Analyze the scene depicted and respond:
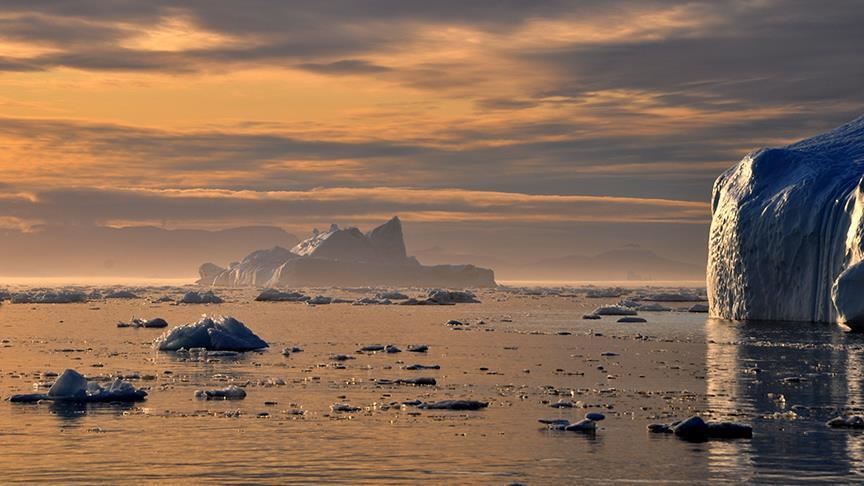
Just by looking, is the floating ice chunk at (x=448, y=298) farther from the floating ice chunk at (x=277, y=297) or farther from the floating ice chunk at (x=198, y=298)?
the floating ice chunk at (x=198, y=298)

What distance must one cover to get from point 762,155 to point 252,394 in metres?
40.1

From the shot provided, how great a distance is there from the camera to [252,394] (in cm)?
2634

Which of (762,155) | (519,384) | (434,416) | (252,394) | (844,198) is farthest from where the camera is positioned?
(762,155)

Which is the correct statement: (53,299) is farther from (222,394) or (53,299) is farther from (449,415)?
(449,415)

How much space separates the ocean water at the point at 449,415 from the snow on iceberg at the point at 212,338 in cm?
97

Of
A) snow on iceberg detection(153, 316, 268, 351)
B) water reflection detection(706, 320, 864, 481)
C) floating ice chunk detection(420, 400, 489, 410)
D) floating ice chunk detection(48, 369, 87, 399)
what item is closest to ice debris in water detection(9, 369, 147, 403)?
floating ice chunk detection(48, 369, 87, 399)

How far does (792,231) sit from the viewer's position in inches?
2169

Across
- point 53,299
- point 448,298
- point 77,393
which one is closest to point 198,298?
point 53,299

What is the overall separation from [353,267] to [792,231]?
117159mm

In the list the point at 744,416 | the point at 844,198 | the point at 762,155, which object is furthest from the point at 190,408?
the point at 762,155

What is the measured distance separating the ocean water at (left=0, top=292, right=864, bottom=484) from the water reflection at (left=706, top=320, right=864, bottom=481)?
6 centimetres

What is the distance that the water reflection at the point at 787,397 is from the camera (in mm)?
17609

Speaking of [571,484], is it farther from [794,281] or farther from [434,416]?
[794,281]

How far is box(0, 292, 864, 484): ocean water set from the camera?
17.1m
